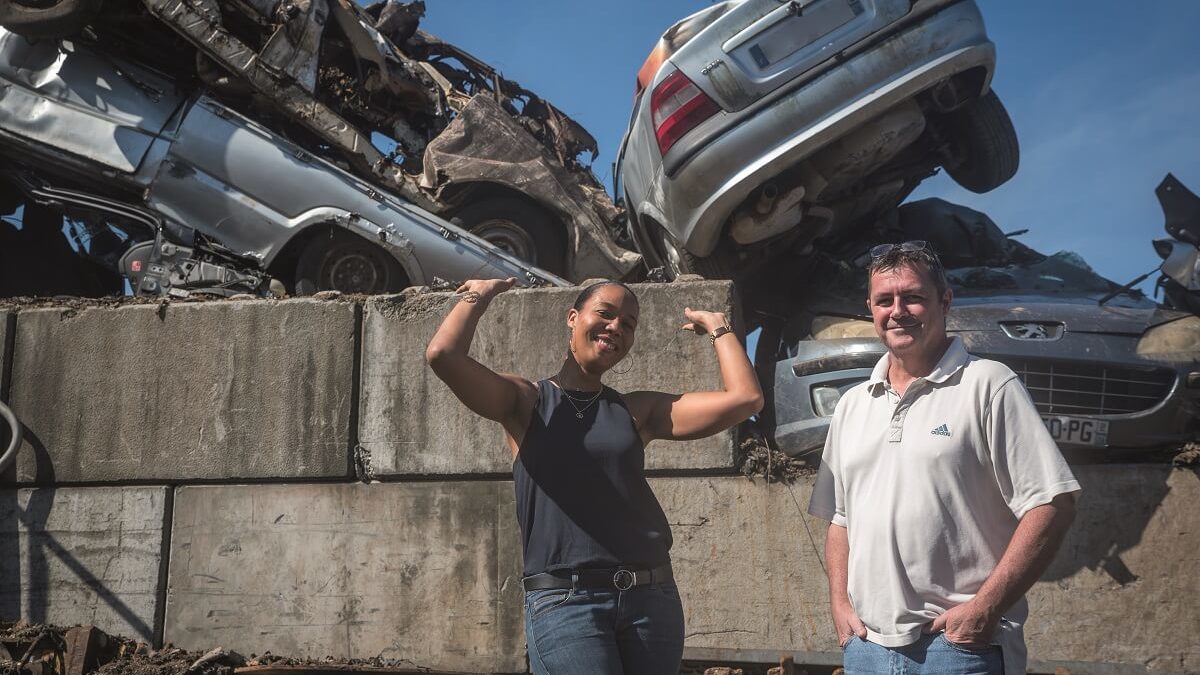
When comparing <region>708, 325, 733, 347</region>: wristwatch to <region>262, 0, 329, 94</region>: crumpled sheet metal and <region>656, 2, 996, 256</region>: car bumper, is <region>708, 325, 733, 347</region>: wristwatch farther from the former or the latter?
<region>262, 0, 329, 94</region>: crumpled sheet metal

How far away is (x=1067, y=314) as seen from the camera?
13.4ft

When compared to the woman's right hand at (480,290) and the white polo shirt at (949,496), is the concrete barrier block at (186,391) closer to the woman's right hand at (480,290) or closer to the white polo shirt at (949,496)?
the woman's right hand at (480,290)

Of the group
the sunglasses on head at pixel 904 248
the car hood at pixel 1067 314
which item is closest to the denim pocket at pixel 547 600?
the sunglasses on head at pixel 904 248

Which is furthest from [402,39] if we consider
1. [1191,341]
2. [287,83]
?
[1191,341]

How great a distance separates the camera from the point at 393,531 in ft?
14.1

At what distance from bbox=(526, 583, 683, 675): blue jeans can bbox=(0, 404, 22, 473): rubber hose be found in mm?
3295

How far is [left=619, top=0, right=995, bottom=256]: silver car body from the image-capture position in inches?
173

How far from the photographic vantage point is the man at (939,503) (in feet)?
6.63

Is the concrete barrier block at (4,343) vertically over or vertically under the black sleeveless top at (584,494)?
over

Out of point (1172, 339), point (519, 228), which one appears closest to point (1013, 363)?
point (1172, 339)

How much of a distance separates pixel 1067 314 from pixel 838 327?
88 centimetres

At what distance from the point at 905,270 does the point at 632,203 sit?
126 inches

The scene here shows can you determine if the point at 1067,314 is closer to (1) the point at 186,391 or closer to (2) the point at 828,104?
(2) the point at 828,104

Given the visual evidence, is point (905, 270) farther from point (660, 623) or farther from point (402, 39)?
point (402, 39)
